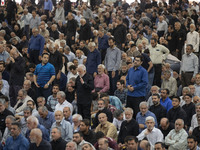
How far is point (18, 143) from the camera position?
8.51m

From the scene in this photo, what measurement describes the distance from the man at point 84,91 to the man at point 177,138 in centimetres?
232

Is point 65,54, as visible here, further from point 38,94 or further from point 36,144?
point 36,144

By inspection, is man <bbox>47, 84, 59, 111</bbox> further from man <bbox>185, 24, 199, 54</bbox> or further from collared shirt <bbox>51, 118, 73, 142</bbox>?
man <bbox>185, 24, 199, 54</bbox>

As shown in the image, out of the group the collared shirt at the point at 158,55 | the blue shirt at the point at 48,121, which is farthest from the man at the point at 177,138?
the collared shirt at the point at 158,55

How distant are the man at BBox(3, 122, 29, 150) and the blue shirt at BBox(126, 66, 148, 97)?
3.06 m

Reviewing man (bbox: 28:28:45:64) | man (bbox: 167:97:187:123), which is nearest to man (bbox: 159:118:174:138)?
man (bbox: 167:97:187:123)

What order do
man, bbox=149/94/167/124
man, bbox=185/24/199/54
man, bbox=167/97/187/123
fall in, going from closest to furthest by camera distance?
man, bbox=167/97/187/123 < man, bbox=149/94/167/124 < man, bbox=185/24/199/54

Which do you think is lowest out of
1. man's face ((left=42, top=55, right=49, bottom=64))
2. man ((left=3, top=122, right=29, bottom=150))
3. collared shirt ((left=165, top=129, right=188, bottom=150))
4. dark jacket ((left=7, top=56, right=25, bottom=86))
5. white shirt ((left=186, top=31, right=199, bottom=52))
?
collared shirt ((left=165, top=129, right=188, bottom=150))

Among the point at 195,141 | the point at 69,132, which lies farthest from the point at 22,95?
the point at 195,141

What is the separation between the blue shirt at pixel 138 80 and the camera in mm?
10703

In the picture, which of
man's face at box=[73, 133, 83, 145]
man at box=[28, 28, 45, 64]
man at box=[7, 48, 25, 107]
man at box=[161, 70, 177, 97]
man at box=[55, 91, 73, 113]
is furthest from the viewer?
man at box=[28, 28, 45, 64]

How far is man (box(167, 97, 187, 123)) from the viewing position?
10.3 meters

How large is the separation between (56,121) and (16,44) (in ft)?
23.2

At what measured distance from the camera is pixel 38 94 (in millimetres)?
11930
